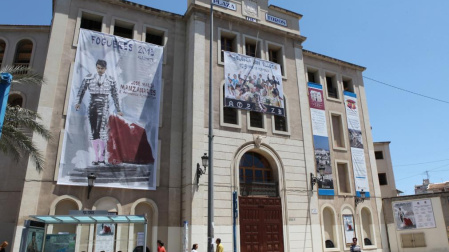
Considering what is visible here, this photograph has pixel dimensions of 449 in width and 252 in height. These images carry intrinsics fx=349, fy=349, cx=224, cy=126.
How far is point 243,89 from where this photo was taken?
20.5m

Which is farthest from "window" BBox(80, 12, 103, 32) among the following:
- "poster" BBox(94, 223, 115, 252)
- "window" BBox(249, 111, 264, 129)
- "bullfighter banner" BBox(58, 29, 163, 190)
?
"poster" BBox(94, 223, 115, 252)

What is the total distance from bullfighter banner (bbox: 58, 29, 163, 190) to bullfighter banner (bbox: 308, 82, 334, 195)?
1025cm

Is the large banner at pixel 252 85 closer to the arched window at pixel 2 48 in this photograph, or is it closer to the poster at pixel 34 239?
the poster at pixel 34 239

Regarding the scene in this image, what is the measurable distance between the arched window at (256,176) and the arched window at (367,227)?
7431mm

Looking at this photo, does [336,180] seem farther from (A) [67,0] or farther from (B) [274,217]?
(A) [67,0]

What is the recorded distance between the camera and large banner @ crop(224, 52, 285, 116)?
2011 cm

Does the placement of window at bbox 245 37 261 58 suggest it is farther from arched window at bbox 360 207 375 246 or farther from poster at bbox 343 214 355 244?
arched window at bbox 360 207 375 246

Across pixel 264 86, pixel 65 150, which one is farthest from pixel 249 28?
pixel 65 150

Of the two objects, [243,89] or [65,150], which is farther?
[243,89]

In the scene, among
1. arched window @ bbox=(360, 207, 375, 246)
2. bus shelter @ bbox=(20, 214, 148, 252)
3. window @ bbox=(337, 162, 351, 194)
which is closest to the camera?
bus shelter @ bbox=(20, 214, 148, 252)

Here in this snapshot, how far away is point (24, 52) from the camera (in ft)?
66.6

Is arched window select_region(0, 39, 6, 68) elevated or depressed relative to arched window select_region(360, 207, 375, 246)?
elevated

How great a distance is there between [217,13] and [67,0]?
832cm

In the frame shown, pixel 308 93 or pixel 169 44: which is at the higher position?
pixel 169 44
